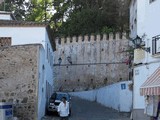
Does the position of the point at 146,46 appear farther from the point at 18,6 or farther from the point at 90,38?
the point at 18,6

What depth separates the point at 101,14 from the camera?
6316cm

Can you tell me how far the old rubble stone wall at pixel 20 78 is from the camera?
24.9m

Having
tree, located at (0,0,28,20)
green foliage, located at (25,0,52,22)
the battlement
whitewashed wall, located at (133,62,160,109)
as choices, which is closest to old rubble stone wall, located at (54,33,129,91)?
the battlement

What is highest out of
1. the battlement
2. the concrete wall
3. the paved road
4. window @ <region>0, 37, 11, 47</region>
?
the battlement

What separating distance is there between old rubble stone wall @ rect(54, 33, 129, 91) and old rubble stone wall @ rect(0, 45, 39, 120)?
111 feet

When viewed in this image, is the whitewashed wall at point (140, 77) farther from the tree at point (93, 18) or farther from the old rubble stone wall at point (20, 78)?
the tree at point (93, 18)

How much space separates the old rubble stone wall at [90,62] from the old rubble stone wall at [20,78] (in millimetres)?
33828

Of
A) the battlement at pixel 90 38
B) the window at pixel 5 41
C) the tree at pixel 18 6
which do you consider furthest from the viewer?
the tree at pixel 18 6

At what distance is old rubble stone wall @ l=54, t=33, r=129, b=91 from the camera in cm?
5909

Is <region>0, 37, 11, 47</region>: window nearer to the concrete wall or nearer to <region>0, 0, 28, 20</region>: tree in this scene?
the concrete wall

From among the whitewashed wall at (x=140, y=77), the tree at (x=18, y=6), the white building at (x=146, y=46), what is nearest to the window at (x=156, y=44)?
the white building at (x=146, y=46)

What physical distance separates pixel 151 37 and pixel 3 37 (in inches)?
450

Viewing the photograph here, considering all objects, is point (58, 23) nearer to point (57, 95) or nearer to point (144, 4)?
point (57, 95)

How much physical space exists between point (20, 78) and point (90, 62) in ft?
117
